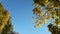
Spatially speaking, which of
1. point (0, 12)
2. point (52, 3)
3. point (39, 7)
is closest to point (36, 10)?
point (39, 7)

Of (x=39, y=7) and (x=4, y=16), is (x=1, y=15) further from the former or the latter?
(x=39, y=7)

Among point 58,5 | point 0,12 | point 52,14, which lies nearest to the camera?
point 58,5

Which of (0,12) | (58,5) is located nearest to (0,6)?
(0,12)

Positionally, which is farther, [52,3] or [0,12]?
[0,12]

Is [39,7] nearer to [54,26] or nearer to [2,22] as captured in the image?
[54,26]

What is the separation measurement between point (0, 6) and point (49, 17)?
15.4 m

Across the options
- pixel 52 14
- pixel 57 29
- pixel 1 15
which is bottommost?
pixel 57 29

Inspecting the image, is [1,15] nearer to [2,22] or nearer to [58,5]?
[2,22]

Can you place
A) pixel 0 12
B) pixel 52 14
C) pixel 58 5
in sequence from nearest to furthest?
pixel 58 5, pixel 52 14, pixel 0 12

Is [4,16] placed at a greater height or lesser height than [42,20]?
greater

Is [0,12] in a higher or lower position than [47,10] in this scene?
higher

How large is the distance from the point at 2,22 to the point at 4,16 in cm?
161

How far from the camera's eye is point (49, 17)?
3038 centimetres

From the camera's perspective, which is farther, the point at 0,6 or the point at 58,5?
the point at 0,6
